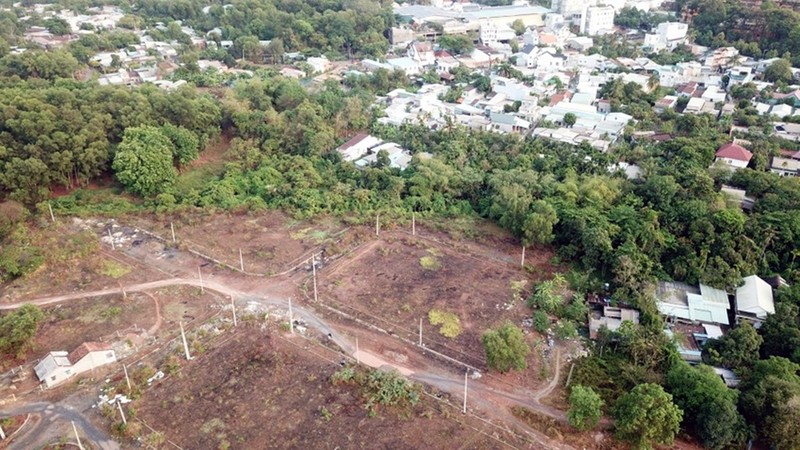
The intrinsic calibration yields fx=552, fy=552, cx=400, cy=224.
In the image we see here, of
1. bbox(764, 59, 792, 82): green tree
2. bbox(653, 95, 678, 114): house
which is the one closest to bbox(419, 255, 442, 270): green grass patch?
bbox(653, 95, 678, 114): house

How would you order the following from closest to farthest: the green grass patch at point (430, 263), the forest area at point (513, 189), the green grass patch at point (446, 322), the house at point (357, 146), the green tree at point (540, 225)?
the forest area at point (513, 189) → the green grass patch at point (446, 322) → the green grass patch at point (430, 263) → the green tree at point (540, 225) → the house at point (357, 146)

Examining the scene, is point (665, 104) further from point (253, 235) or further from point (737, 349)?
point (253, 235)

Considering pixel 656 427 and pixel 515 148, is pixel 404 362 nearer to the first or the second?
pixel 656 427

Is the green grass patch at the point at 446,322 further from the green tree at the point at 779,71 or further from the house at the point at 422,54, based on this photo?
the green tree at the point at 779,71

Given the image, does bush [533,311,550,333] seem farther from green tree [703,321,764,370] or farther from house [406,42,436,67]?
house [406,42,436,67]

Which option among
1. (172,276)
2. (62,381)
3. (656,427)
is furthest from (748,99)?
(62,381)

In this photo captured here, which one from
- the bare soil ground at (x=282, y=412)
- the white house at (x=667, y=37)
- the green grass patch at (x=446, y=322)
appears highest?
the white house at (x=667, y=37)

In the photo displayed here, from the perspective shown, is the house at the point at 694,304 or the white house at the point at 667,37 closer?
the house at the point at 694,304

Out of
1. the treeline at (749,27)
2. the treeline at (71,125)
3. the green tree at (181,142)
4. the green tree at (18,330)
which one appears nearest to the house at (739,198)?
the treeline at (749,27)
